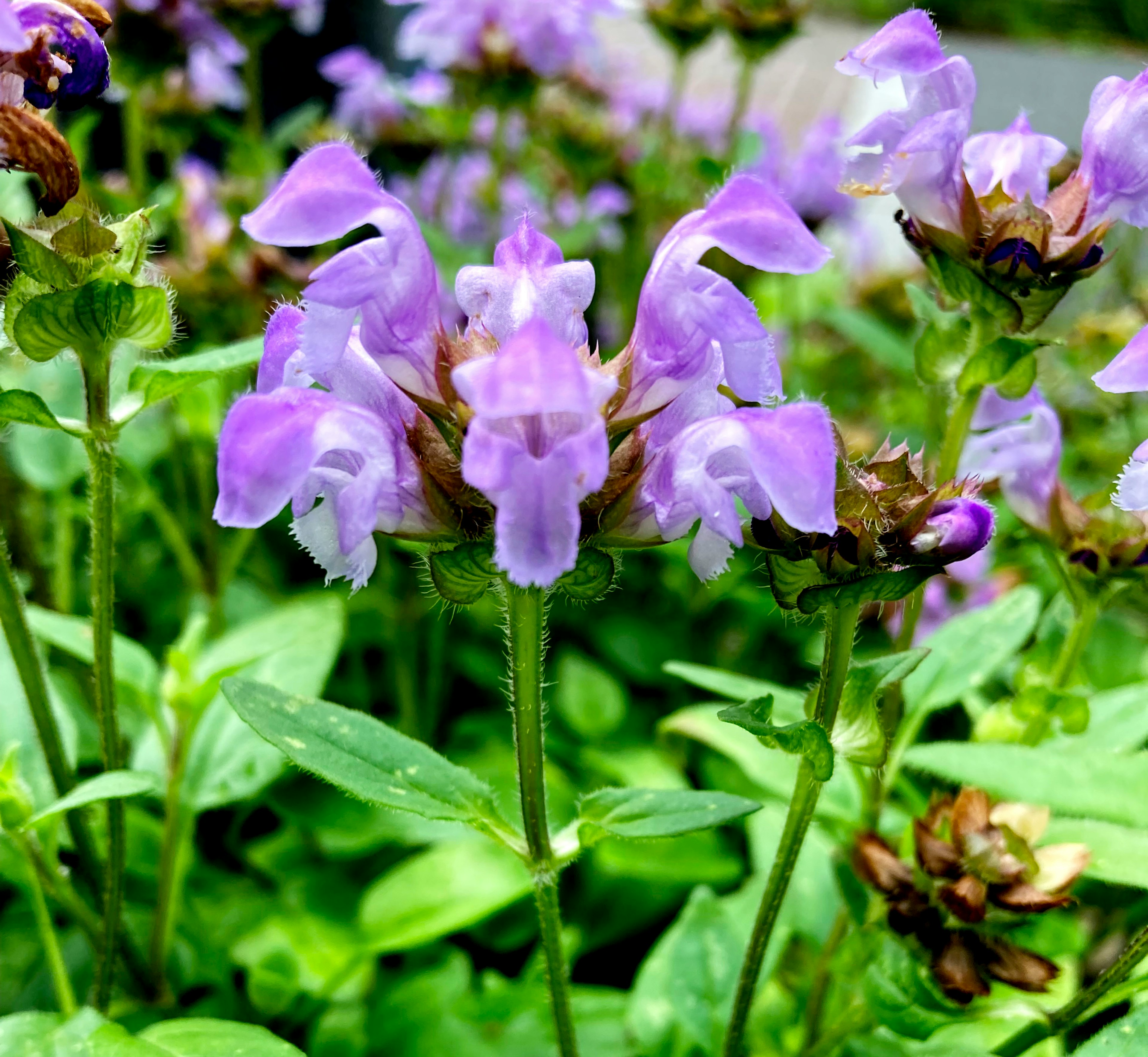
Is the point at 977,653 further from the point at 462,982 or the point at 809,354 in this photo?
the point at 809,354

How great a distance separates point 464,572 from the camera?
51cm

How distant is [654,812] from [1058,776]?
0.25 metres

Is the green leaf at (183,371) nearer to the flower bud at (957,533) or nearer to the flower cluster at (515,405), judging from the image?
the flower cluster at (515,405)

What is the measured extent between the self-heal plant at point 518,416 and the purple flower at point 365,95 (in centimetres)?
131

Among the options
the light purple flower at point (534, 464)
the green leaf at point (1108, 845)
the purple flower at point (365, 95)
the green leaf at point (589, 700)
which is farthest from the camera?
the purple flower at point (365, 95)

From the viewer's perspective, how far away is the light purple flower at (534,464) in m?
0.42

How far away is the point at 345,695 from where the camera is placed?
4.23ft

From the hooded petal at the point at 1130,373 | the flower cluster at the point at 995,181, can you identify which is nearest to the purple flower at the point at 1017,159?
the flower cluster at the point at 995,181

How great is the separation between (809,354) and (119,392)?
1563 mm

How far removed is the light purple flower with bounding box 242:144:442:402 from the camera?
48 centimetres

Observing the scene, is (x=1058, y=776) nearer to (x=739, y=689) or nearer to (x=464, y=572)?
(x=739, y=689)

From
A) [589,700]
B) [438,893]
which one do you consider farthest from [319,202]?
[589,700]

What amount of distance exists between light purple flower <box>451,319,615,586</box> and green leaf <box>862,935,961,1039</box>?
0.41 meters

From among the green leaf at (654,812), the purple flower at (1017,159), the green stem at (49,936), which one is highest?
the purple flower at (1017,159)
